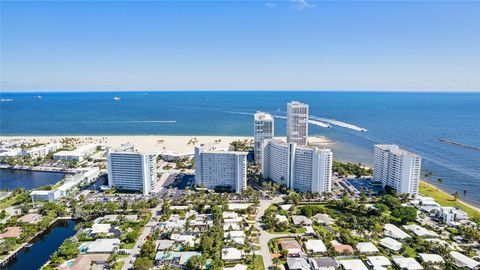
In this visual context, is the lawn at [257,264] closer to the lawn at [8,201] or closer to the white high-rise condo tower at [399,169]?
the white high-rise condo tower at [399,169]

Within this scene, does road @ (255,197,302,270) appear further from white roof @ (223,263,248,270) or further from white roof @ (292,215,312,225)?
white roof @ (292,215,312,225)

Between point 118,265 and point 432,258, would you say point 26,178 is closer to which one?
point 118,265

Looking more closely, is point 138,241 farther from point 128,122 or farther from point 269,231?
point 128,122

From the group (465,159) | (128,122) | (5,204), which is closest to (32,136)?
(128,122)

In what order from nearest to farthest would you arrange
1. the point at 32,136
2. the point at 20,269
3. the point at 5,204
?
the point at 20,269 < the point at 5,204 < the point at 32,136

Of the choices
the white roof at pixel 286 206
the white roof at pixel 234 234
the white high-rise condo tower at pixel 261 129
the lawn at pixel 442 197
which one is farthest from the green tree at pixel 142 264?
the lawn at pixel 442 197
